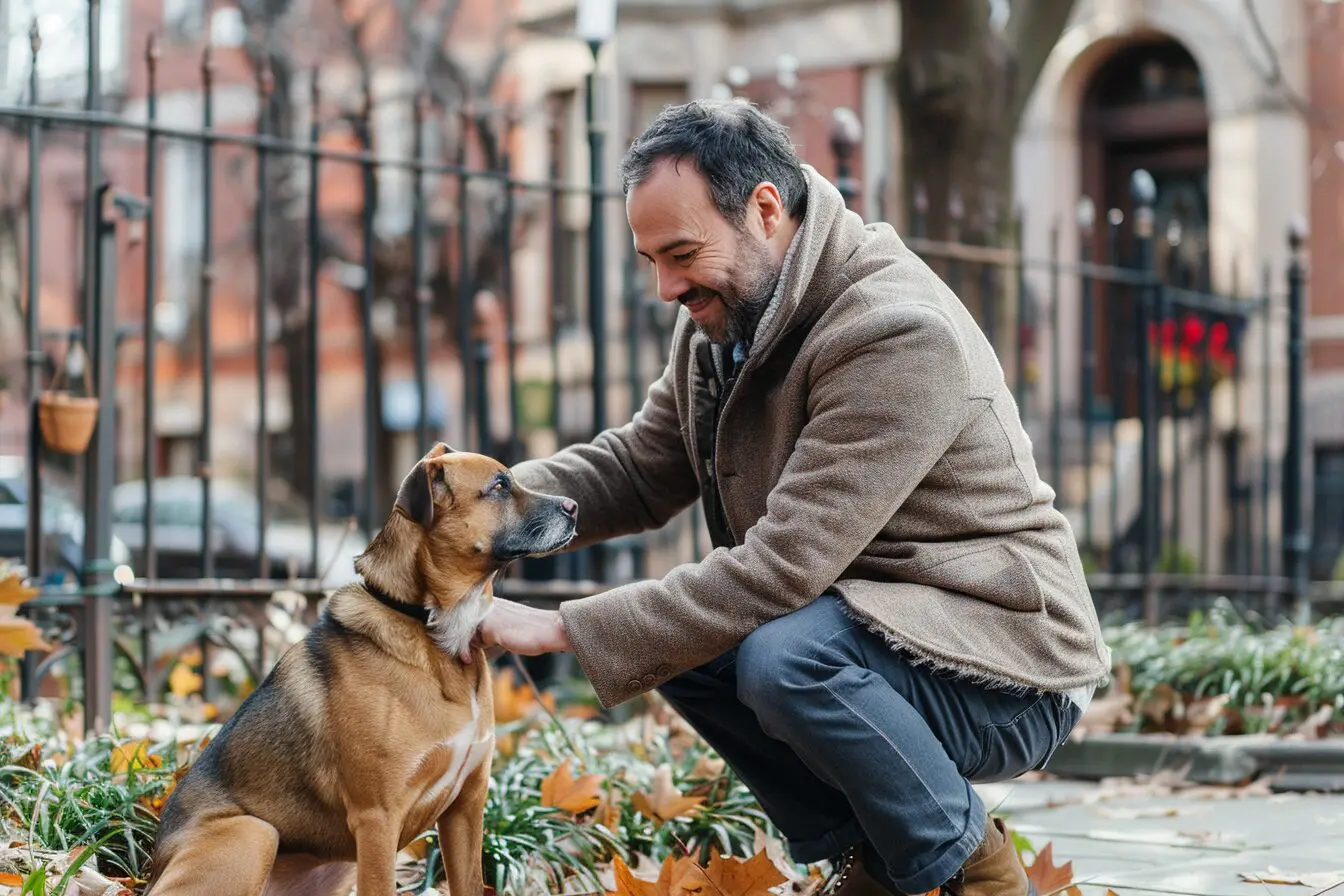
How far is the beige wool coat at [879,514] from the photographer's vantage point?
3.27 m

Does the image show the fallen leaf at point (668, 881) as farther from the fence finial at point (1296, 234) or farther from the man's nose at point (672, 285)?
the fence finial at point (1296, 234)

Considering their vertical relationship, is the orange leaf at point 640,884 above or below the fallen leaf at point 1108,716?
above

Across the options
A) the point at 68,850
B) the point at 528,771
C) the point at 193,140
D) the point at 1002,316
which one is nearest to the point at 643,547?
the point at 1002,316

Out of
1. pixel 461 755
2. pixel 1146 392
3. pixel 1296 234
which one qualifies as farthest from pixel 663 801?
pixel 1296 234

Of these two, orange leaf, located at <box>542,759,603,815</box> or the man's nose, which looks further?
orange leaf, located at <box>542,759,603,815</box>

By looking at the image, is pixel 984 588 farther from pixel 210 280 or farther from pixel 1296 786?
pixel 210 280

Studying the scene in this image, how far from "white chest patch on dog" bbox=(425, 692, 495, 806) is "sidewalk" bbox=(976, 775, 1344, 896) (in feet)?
4.90

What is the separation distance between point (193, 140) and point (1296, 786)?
422 cm

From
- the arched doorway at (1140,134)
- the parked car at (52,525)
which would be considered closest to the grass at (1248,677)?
the parked car at (52,525)

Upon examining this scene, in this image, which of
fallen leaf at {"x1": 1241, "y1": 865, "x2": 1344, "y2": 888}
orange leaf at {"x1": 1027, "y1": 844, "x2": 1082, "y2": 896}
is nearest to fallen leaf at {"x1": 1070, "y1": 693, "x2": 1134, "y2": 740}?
fallen leaf at {"x1": 1241, "y1": 865, "x2": 1344, "y2": 888}

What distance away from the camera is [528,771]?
14.3 ft

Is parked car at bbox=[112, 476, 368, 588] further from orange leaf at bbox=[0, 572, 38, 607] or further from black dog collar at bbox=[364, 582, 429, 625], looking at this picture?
black dog collar at bbox=[364, 582, 429, 625]

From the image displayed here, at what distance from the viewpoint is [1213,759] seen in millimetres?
5676

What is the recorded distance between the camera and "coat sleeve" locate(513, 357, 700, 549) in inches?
153
